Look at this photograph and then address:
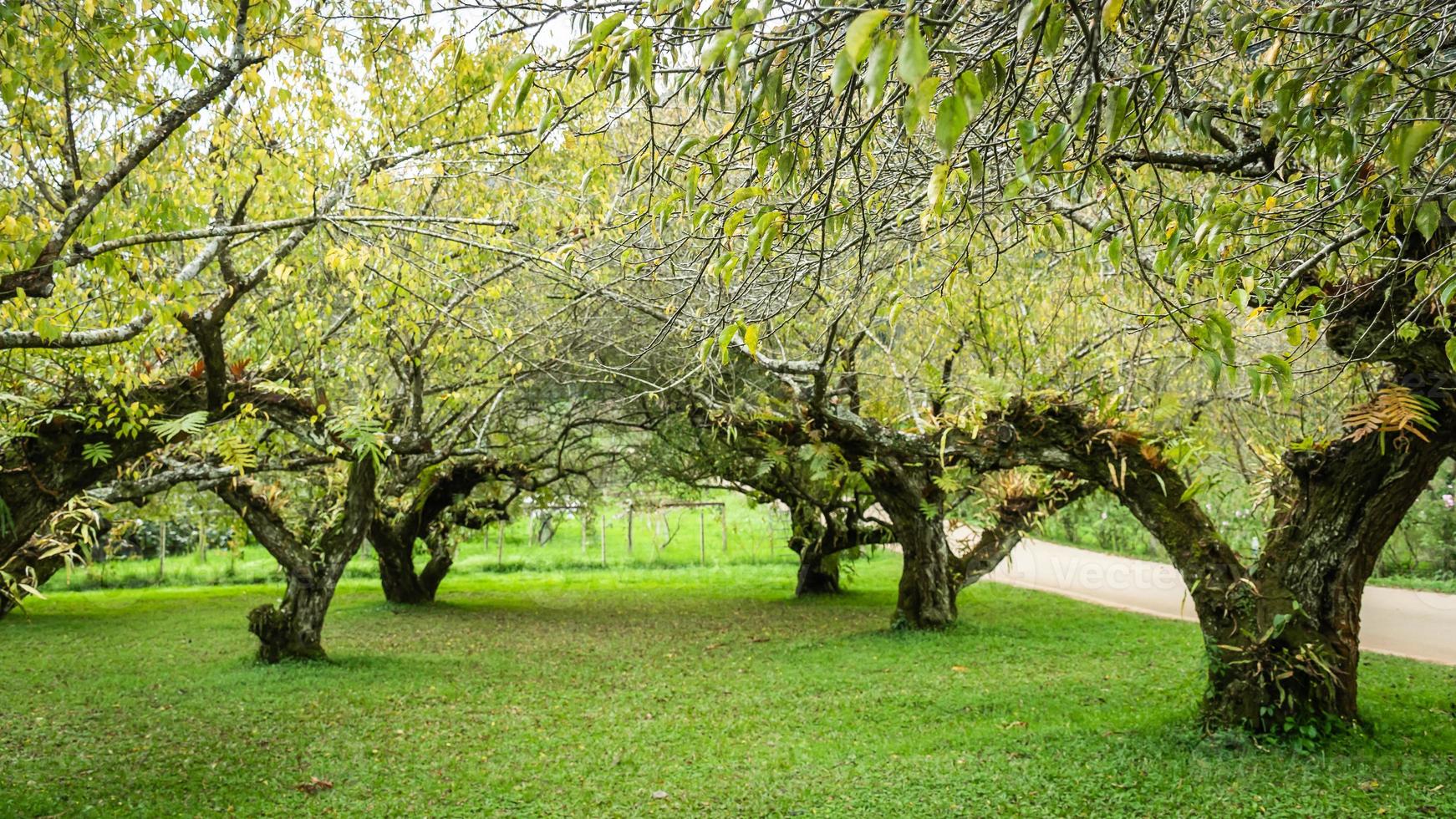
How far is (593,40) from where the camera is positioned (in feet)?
5.38

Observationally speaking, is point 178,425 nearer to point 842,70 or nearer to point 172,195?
point 172,195

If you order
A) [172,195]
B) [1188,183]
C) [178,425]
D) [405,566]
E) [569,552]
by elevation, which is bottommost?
[569,552]

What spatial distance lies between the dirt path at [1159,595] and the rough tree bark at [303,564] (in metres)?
7.62

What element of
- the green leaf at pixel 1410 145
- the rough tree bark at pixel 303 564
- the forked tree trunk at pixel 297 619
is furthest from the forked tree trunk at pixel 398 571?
the green leaf at pixel 1410 145

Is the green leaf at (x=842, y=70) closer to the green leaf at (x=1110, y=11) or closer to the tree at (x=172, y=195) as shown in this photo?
the green leaf at (x=1110, y=11)

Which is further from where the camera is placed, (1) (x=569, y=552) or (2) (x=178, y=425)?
(1) (x=569, y=552)

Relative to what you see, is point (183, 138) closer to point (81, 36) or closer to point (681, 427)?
point (81, 36)

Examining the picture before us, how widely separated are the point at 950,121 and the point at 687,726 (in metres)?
6.17

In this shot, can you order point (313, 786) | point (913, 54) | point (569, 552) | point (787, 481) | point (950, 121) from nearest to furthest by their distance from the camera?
point (913, 54) < point (950, 121) < point (313, 786) < point (787, 481) < point (569, 552)

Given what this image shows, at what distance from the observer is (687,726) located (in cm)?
680

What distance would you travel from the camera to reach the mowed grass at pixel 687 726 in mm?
4965

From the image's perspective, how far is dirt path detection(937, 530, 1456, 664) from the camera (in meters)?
9.23

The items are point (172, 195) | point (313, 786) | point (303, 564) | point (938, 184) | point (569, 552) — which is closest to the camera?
point (938, 184)

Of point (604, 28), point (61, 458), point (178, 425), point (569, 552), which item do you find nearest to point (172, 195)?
point (178, 425)
